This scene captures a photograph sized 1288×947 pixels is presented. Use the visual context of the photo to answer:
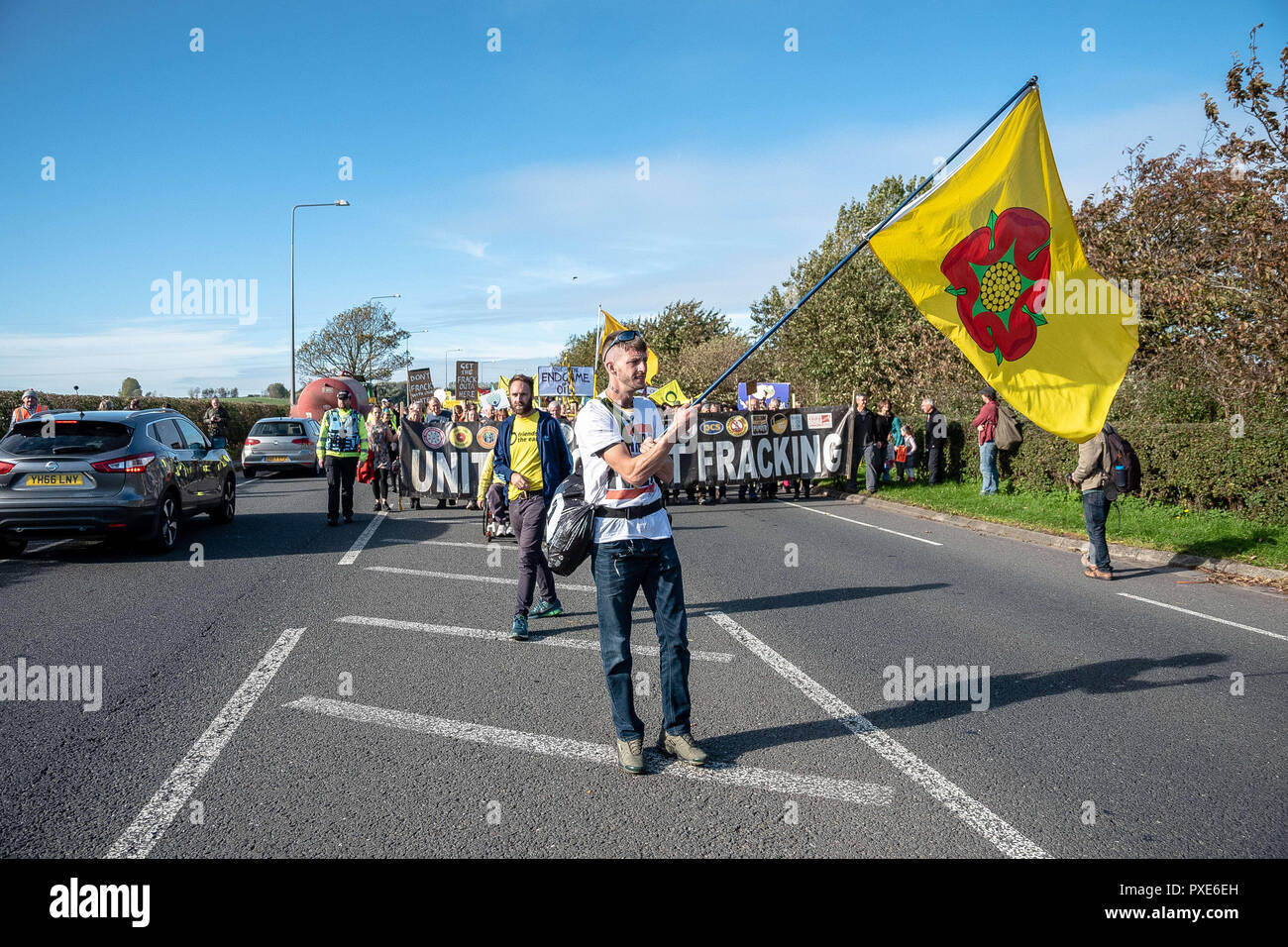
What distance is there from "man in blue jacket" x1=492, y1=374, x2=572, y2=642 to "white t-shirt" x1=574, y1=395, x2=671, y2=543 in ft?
8.76

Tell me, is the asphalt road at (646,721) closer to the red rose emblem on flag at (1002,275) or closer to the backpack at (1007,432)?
the red rose emblem on flag at (1002,275)

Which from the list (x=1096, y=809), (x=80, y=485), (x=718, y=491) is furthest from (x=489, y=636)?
(x=718, y=491)

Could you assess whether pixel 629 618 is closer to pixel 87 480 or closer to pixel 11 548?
pixel 87 480

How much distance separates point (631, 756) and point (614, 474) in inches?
51.4

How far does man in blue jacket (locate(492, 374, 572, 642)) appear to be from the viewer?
681 centimetres

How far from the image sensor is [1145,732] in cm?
459

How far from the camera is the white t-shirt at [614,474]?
4090mm

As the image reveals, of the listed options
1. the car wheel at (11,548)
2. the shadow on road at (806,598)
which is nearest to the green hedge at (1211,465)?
the shadow on road at (806,598)

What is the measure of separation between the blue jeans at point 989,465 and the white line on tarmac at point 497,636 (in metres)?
11.8

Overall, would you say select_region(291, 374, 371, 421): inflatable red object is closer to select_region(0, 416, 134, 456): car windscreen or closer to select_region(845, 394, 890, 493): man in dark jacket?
select_region(845, 394, 890, 493): man in dark jacket

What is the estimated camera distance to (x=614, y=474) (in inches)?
163
